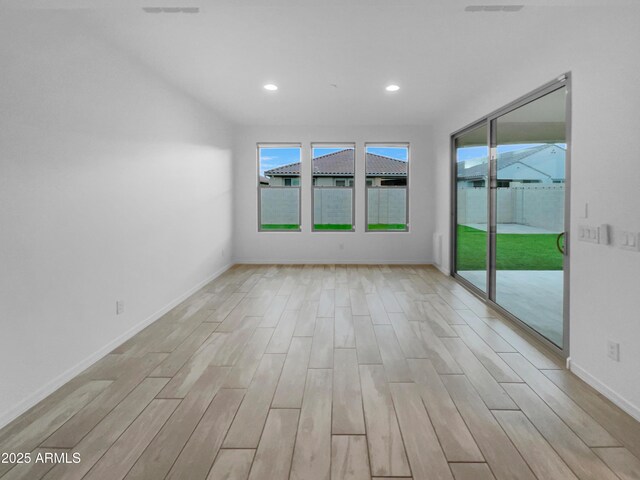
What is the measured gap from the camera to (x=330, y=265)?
7.10m

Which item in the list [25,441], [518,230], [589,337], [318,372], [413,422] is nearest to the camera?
[25,441]

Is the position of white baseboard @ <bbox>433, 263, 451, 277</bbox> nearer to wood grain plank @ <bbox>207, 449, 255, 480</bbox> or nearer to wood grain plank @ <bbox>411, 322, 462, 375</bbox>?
wood grain plank @ <bbox>411, 322, 462, 375</bbox>

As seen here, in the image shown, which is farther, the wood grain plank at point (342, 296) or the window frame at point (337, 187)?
the window frame at point (337, 187)

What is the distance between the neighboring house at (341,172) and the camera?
7211 millimetres

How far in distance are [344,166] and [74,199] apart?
17.2 ft

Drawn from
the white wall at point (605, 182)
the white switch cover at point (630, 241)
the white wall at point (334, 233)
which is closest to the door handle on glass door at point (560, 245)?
the white wall at point (605, 182)

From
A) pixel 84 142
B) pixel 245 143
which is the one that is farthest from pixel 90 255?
pixel 245 143

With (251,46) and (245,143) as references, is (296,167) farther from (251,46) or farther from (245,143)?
(251,46)

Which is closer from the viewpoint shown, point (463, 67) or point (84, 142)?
point (84, 142)

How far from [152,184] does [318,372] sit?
2.61 m

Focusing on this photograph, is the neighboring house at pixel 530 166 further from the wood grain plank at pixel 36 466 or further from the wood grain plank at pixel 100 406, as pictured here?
the wood grain plank at pixel 36 466

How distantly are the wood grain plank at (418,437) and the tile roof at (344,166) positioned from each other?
5.29 metres

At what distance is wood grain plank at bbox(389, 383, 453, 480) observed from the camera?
1.68 m

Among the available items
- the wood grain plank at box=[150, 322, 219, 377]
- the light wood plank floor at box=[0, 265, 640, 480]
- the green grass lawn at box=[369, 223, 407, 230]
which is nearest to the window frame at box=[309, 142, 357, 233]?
the green grass lawn at box=[369, 223, 407, 230]
